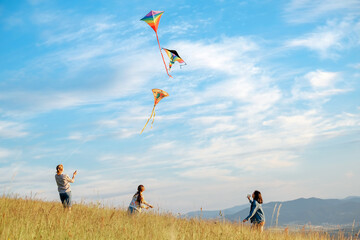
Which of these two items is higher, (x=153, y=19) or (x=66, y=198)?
(x=153, y=19)

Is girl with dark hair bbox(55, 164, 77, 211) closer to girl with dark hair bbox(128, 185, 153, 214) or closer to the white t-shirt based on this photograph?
the white t-shirt

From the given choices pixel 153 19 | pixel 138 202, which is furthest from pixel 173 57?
pixel 138 202

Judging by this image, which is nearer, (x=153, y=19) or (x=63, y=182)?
(x=63, y=182)

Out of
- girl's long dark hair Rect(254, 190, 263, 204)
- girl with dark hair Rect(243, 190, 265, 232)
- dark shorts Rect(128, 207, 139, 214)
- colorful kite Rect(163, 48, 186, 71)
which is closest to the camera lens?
dark shorts Rect(128, 207, 139, 214)

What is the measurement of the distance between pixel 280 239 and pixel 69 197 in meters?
6.03

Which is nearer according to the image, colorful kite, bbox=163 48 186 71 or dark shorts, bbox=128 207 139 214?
dark shorts, bbox=128 207 139 214

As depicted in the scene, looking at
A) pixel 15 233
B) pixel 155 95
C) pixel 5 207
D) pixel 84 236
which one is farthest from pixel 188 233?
pixel 155 95

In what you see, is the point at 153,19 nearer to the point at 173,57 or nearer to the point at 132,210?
the point at 173,57

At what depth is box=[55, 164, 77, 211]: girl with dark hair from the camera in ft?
33.7

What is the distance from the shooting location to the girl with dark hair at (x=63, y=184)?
10.3 metres

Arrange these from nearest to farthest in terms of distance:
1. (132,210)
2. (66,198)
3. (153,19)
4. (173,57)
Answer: (132,210) < (66,198) < (153,19) < (173,57)

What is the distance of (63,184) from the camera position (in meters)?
10.3

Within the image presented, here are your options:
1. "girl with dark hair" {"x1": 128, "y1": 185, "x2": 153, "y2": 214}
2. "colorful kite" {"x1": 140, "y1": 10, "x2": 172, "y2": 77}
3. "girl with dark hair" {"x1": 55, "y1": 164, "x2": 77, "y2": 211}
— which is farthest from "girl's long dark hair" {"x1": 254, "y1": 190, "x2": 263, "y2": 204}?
"colorful kite" {"x1": 140, "y1": 10, "x2": 172, "y2": 77}

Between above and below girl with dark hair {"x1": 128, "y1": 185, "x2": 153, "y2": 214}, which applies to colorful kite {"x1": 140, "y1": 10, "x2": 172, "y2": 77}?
above
